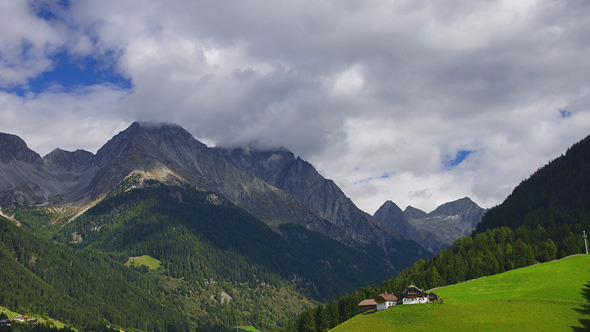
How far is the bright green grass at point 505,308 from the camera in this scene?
11756 centimetres

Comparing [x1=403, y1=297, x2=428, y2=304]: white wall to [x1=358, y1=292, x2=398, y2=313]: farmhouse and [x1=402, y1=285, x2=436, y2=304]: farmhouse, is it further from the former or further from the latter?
[x1=358, y1=292, x2=398, y2=313]: farmhouse

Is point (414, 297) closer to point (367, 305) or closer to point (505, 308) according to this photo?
point (367, 305)

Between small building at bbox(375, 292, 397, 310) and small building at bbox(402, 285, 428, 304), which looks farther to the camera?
small building at bbox(375, 292, 397, 310)

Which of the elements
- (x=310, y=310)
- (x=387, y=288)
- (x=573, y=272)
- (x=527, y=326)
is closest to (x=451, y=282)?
(x=387, y=288)

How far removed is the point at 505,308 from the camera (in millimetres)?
127375

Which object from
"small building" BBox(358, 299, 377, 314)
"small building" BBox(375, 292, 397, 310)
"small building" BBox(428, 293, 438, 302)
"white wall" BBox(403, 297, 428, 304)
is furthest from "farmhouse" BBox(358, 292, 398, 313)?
"small building" BBox(428, 293, 438, 302)

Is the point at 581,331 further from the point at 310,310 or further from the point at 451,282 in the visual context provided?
the point at 310,310

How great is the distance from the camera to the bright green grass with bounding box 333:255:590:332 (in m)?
118

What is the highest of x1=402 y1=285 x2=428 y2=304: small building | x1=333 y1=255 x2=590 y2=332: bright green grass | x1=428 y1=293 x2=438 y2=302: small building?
x1=402 y1=285 x2=428 y2=304: small building

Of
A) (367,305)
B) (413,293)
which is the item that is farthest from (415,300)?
(367,305)

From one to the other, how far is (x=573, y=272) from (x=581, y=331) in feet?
171

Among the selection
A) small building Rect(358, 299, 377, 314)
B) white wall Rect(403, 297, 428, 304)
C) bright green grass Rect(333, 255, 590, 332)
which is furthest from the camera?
small building Rect(358, 299, 377, 314)

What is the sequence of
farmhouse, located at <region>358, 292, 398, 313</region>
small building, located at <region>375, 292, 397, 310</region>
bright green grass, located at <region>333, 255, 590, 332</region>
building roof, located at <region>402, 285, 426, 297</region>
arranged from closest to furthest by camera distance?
1. bright green grass, located at <region>333, 255, 590, 332</region>
2. building roof, located at <region>402, 285, 426, 297</region>
3. small building, located at <region>375, 292, 397, 310</region>
4. farmhouse, located at <region>358, 292, 398, 313</region>

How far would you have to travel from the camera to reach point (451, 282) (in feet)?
593
